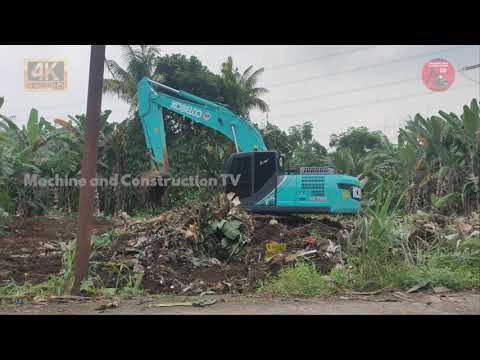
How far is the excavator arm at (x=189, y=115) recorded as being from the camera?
36.3 ft

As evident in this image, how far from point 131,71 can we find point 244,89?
5508 millimetres

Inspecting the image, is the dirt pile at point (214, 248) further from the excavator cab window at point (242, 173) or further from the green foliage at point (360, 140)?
the green foliage at point (360, 140)

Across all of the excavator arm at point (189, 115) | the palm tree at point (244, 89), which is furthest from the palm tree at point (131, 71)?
the excavator arm at point (189, 115)

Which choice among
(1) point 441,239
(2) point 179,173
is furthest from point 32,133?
(1) point 441,239

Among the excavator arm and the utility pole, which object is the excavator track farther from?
the utility pole

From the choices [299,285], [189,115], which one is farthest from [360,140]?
[299,285]

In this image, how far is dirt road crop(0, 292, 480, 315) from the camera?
16.3ft

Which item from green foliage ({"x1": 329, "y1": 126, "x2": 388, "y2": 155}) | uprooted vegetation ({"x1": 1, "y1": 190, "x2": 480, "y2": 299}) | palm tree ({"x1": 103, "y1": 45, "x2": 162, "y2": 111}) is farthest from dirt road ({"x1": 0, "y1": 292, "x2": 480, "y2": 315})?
green foliage ({"x1": 329, "y1": 126, "x2": 388, "y2": 155})

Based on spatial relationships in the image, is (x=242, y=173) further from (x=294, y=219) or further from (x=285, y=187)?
(x=294, y=219)

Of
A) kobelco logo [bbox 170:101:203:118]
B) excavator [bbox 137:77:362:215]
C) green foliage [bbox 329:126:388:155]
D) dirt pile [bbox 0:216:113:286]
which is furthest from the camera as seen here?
green foliage [bbox 329:126:388:155]

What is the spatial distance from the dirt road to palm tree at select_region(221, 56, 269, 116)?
16.3 meters

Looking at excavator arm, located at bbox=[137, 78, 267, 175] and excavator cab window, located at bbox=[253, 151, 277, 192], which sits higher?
excavator arm, located at bbox=[137, 78, 267, 175]

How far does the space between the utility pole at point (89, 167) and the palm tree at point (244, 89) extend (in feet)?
49.7

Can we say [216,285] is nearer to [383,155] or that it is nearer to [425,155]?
[425,155]
